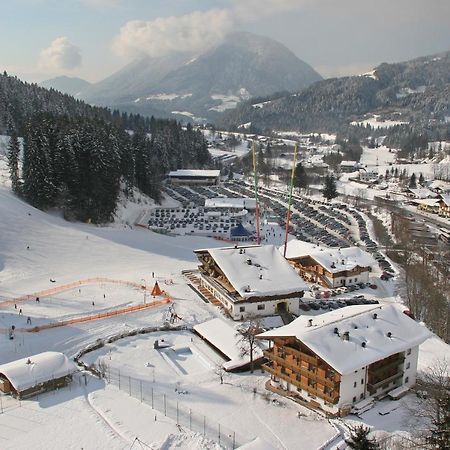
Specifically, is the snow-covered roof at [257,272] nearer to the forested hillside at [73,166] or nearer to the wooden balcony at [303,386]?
the wooden balcony at [303,386]

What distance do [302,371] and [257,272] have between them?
13.1m

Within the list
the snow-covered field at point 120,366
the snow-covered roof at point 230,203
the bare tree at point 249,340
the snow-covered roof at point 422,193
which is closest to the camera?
the snow-covered field at point 120,366

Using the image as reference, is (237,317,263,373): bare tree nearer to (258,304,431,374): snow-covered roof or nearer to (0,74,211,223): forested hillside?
(258,304,431,374): snow-covered roof

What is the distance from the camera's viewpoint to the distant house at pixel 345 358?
23.7 m

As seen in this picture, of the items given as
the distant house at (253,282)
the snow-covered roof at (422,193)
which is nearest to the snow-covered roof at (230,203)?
the snow-covered roof at (422,193)

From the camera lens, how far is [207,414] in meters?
23.2

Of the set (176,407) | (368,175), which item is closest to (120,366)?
(176,407)

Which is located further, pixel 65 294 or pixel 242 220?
pixel 242 220

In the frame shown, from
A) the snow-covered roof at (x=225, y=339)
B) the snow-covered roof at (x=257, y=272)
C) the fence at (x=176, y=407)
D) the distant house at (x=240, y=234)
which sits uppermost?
the snow-covered roof at (x=257, y=272)

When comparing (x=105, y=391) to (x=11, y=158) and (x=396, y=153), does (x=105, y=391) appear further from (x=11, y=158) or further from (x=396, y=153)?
(x=396, y=153)

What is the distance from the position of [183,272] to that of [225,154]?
128 meters

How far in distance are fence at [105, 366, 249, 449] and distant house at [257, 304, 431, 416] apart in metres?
4.68

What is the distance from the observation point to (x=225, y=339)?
30891 millimetres

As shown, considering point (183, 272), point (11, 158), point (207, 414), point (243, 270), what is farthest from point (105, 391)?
point (11, 158)
